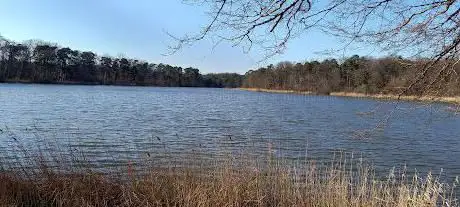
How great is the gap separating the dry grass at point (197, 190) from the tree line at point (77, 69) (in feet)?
369

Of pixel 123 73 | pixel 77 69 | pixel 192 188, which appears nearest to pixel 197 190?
pixel 192 188

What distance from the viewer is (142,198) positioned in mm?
7594

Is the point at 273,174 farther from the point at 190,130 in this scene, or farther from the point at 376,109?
the point at 190,130

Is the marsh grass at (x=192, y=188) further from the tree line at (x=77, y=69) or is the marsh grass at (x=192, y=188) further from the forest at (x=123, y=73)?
the tree line at (x=77, y=69)

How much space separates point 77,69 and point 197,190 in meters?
128

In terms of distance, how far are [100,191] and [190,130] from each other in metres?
13.4

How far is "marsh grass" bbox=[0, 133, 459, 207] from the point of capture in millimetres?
7266

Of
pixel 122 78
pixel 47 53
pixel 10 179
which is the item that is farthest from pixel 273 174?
pixel 122 78

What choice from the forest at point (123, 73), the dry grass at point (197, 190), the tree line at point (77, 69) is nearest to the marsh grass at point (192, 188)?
the dry grass at point (197, 190)

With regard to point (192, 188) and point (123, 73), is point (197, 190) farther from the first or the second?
point (123, 73)

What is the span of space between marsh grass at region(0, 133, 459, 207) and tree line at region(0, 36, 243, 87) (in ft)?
368

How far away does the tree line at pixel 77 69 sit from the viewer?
113 m

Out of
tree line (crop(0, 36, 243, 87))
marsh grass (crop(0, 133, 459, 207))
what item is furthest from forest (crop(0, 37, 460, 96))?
marsh grass (crop(0, 133, 459, 207))

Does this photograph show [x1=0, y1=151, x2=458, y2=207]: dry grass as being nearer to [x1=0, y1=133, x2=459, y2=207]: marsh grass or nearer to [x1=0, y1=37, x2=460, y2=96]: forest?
[x1=0, y1=133, x2=459, y2=207]: marsh grass
